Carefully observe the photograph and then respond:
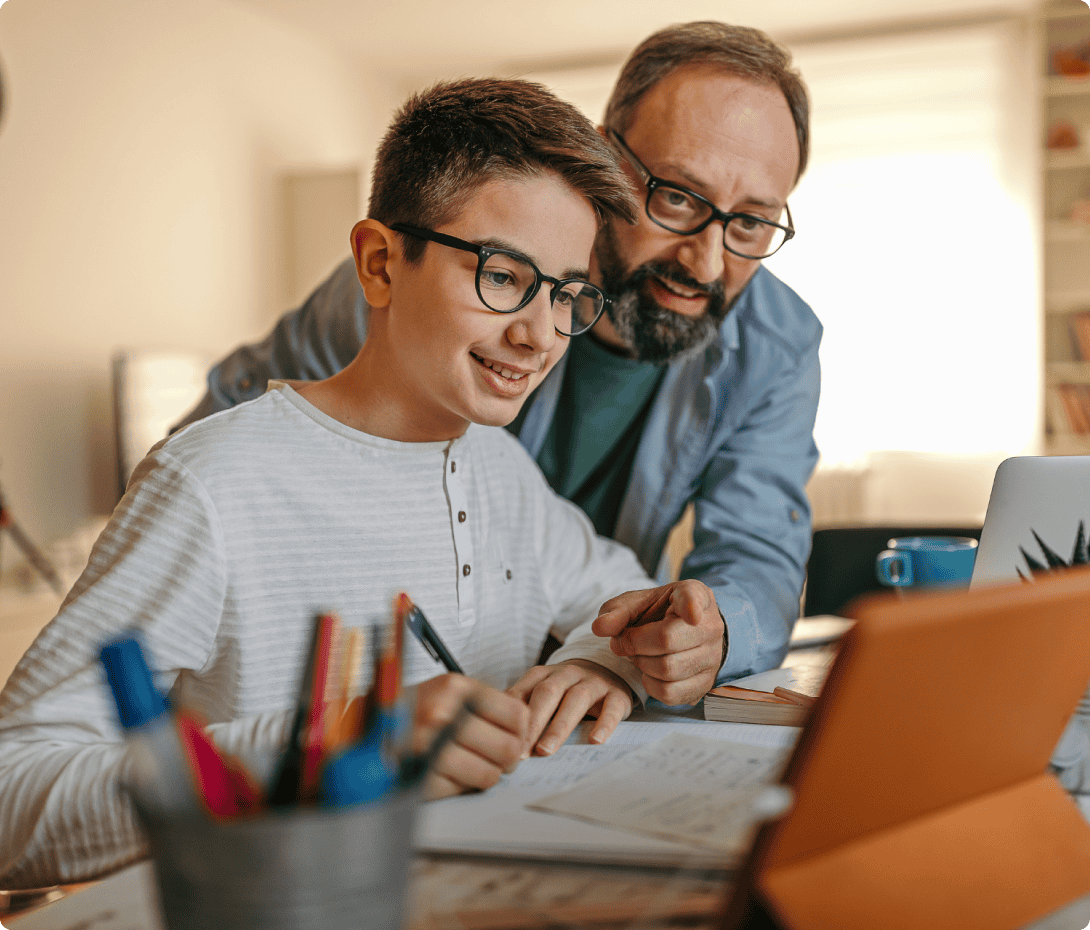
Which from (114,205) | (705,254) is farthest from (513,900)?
(114,205)

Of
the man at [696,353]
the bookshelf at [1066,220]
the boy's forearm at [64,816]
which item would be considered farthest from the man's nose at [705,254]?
the bookshelf at [1066,220]

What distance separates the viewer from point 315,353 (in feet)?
5.08

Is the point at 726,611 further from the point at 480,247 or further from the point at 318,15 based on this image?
the point at 318,15

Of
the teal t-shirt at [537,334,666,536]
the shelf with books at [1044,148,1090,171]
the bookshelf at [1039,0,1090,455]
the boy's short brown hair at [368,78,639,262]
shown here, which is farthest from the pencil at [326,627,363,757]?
the shelf with books at [1044,148,1090,171]

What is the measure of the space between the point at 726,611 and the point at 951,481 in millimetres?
3856

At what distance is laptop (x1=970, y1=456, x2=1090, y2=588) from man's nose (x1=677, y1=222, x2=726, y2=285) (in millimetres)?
619

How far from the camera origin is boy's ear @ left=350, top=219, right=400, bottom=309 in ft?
3.14

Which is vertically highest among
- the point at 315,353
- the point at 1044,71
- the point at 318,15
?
the point at 318,15

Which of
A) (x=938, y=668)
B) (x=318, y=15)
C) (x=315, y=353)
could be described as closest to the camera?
(x=938, y=668)

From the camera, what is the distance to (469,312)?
89cm

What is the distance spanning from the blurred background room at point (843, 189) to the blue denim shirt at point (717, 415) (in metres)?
2.28

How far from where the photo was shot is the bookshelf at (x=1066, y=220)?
4.24 meters

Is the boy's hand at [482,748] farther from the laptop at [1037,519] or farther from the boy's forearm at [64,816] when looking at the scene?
the laptop at [1037,519]

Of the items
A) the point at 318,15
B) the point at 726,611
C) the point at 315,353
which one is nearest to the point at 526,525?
the point at 726,611
